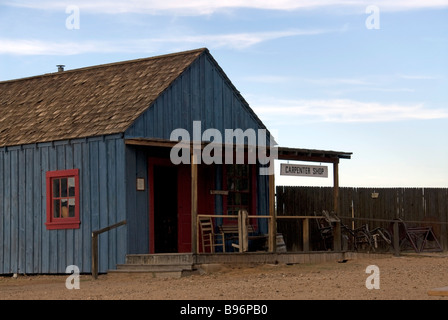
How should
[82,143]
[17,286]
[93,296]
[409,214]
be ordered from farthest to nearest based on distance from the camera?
[409,214], [82,143], [17,286], [93,296]

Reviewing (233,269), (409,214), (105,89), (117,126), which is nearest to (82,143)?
(117,126)

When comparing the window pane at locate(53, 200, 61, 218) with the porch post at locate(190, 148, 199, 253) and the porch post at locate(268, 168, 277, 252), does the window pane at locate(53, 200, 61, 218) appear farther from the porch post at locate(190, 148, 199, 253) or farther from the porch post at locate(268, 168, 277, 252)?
the porch post at locate(268, 168, 277, 252)

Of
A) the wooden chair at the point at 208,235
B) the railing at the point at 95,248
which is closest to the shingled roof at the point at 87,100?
the railing at the point at 95,248

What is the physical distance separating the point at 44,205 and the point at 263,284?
712cm

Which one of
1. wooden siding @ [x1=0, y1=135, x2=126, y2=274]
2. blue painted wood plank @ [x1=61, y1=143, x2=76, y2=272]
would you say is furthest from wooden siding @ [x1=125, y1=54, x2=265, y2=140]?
blue painted wood plank @ [x1=61, y1=143, x2=76, y2=272]

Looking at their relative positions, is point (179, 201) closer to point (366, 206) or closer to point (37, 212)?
point (37, 212)

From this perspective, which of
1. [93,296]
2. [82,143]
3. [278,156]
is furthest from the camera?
[278,156]

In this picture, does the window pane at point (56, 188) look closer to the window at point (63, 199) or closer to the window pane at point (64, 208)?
the window at point (63, 199)

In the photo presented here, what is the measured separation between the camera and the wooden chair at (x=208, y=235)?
19531mm

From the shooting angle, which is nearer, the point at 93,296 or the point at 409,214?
the point at 93,296

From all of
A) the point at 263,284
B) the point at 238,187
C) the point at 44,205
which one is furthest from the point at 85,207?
Answer: the point at 263,284
